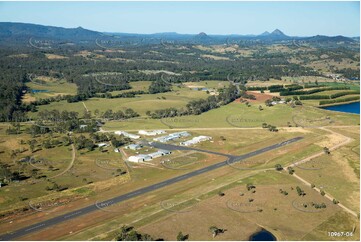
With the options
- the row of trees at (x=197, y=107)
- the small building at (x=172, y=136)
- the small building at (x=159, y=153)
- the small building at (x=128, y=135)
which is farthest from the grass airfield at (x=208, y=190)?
the row of trees at (x=197, y=107)

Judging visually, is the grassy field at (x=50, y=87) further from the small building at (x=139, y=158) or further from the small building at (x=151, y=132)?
the small building at (x=139, y=158)

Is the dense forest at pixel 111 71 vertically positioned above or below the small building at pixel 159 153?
above

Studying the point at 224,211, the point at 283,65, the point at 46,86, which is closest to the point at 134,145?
the point at 224,211

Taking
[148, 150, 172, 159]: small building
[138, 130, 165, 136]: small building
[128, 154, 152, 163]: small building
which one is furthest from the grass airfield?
[138, 130, 165, 136]: small building

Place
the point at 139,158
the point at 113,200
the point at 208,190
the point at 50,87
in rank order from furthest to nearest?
the point at 50,87
the point at 139,158
the point at 208,190
the point at 113,200

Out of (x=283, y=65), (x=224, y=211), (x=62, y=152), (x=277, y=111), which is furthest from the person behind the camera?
(x=283, y=65)

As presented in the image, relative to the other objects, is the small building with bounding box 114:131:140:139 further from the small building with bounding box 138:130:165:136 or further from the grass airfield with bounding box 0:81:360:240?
the grass airfield with bounding box 0:81:360:240

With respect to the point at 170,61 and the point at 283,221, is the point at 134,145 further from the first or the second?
the point at 170,61

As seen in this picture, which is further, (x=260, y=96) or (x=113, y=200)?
(x=260, y=96)

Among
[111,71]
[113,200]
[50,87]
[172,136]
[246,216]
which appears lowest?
[113,200]

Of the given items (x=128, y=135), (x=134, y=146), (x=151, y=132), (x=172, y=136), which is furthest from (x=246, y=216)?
(x=151, y=132)

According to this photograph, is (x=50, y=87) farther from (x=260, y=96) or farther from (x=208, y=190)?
(x=208, y=190)
